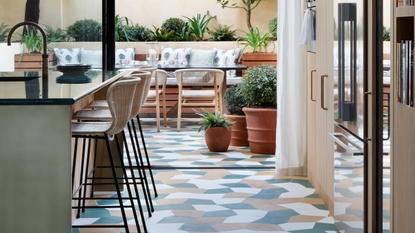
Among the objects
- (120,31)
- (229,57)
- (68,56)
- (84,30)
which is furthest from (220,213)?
(120,31)

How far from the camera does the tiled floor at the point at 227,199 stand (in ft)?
9.46

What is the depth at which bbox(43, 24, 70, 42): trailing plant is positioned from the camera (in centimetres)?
405

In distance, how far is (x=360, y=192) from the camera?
2258 mm

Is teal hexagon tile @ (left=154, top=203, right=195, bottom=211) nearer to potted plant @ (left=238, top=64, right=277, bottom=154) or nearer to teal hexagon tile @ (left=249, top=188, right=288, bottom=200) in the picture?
teal hexagon tile @ (left=249, top=188, right=288, bottom=200)

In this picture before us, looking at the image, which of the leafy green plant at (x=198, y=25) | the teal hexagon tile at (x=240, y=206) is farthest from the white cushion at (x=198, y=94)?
the teal hexagon tile at (x=240, y=206)

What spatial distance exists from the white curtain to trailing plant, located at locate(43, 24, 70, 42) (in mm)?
2043

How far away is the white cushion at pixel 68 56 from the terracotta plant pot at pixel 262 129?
185cm

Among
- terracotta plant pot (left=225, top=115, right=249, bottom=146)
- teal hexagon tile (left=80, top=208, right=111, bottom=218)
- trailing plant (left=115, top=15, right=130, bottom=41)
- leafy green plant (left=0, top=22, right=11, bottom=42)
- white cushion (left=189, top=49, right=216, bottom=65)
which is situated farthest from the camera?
trailing plant (left=115, top=15, right=130, bottom=41)

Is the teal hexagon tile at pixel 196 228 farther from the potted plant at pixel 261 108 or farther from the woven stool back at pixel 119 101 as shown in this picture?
the potted plant at pixel 261 108

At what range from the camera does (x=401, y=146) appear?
5.83ft

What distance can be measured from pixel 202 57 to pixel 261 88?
3.65 meters

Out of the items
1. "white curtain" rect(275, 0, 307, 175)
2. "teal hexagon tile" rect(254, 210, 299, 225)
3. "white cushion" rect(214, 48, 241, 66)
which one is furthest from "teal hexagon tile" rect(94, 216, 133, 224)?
"white cushion" rect(214, 48, 241, 66)

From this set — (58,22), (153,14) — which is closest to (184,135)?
(58,22)

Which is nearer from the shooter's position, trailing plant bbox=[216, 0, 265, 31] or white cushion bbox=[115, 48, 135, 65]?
white cushion bbox=[115, 48, 135, 65]
